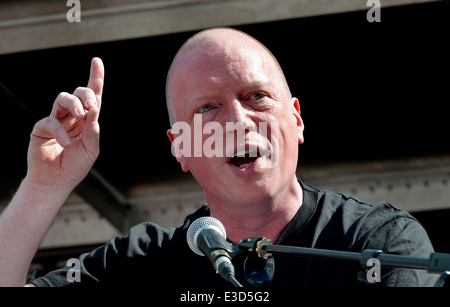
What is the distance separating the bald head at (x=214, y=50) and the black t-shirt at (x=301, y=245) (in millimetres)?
478

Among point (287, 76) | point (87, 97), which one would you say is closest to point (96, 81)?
point (87, 97)

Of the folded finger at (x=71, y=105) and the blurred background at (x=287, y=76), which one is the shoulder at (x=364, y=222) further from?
the blurred background at (x=287, y=76)

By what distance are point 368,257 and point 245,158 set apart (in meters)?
0.94

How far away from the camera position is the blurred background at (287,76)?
502 centimetres

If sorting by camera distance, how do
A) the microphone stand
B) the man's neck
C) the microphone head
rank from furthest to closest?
the man's neck, the microphone head, the microphone stand

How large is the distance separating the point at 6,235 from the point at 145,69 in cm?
328

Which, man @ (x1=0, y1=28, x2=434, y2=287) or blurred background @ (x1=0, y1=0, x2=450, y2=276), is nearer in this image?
man @ (x1=0, y1=28, x2=434, y2=287)

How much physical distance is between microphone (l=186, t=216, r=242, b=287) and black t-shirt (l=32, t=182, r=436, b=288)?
1.27ft

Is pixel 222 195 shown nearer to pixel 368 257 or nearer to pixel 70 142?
pixel 70 142

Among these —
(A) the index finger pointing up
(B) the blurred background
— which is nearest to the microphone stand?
(A) the index finger pointing up

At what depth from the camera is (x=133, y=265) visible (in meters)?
2.68

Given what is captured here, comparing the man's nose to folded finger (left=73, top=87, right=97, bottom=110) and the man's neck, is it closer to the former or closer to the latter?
the man's neck

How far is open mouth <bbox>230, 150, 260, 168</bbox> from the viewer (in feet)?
8.21

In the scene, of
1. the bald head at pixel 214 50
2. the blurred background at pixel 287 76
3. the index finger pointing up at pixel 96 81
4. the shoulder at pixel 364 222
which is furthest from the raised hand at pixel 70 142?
the blurred background at pixel 287 76
